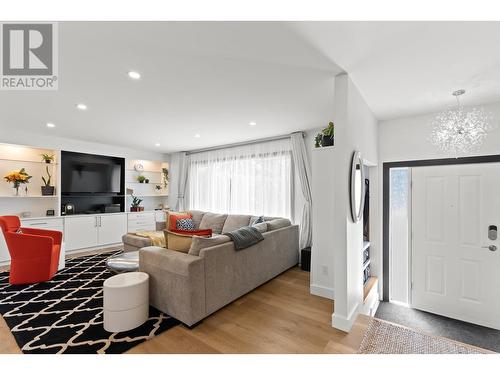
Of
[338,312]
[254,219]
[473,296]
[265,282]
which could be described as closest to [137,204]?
[254,219]

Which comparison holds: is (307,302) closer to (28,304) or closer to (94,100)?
(28,304)

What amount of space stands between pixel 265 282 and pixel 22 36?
368 cm

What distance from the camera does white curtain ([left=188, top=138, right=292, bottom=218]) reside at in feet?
15.3

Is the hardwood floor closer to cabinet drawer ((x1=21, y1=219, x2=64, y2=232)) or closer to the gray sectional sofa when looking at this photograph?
the gray sectional sofa

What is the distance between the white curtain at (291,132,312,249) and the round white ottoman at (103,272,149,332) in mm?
2883

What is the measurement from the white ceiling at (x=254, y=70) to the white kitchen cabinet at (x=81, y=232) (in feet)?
7.02

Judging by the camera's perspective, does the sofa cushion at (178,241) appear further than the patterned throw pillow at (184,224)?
No

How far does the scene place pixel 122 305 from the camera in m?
2.11

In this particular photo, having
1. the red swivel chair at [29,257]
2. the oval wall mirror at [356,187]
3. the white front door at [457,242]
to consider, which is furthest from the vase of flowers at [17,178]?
the white front door at [457,242]

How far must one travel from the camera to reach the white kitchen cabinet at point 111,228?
5090 mm

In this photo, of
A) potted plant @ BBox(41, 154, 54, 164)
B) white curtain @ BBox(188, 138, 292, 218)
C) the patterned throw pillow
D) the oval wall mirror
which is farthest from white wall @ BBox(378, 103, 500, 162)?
potted plant @ BBox(41, 154, 54, 164)

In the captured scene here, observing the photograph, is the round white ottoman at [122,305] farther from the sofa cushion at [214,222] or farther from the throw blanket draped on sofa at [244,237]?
the sofa cushion at [214,222]

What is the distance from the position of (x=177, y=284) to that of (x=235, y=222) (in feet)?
8.93

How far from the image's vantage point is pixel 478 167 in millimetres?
2744
